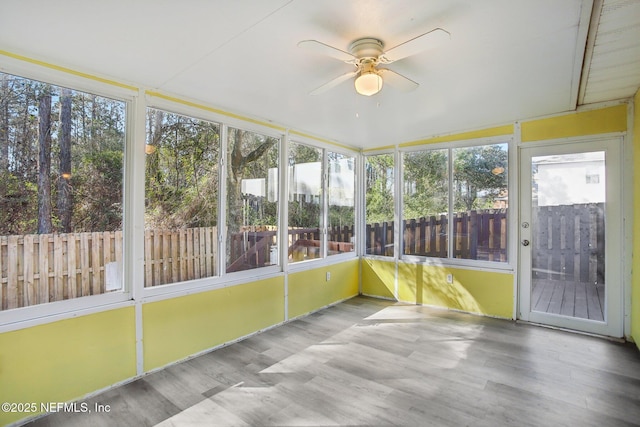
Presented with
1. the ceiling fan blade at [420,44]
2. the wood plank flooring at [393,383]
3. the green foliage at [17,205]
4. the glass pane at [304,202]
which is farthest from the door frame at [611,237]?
the green foliage at [17,205]

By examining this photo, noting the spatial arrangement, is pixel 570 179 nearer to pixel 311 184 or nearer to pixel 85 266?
pixel 311 184

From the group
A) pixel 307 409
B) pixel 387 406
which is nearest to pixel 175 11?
pixel 307 409

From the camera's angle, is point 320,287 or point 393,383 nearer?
point 393,383

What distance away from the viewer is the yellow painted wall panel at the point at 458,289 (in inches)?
156

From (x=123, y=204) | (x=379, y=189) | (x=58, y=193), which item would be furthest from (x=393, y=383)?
(x=379, y=189)

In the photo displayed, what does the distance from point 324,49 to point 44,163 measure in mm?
2061

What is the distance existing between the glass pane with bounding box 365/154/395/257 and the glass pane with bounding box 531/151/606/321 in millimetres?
1845

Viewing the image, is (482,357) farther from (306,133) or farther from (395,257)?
(306,133)

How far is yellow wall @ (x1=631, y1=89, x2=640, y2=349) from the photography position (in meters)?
3.03

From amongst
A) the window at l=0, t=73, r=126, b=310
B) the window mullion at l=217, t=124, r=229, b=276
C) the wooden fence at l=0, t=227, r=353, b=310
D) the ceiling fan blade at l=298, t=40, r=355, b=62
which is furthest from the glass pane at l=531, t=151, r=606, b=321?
the window at l=0, t=73, r=126, b=310

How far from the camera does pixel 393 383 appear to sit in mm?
2518

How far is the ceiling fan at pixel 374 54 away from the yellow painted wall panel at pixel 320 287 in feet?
8.27

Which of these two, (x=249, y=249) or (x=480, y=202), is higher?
(x=480, y=202)

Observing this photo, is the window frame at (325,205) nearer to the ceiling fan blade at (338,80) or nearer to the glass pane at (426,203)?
the glass pane at (426,203)
